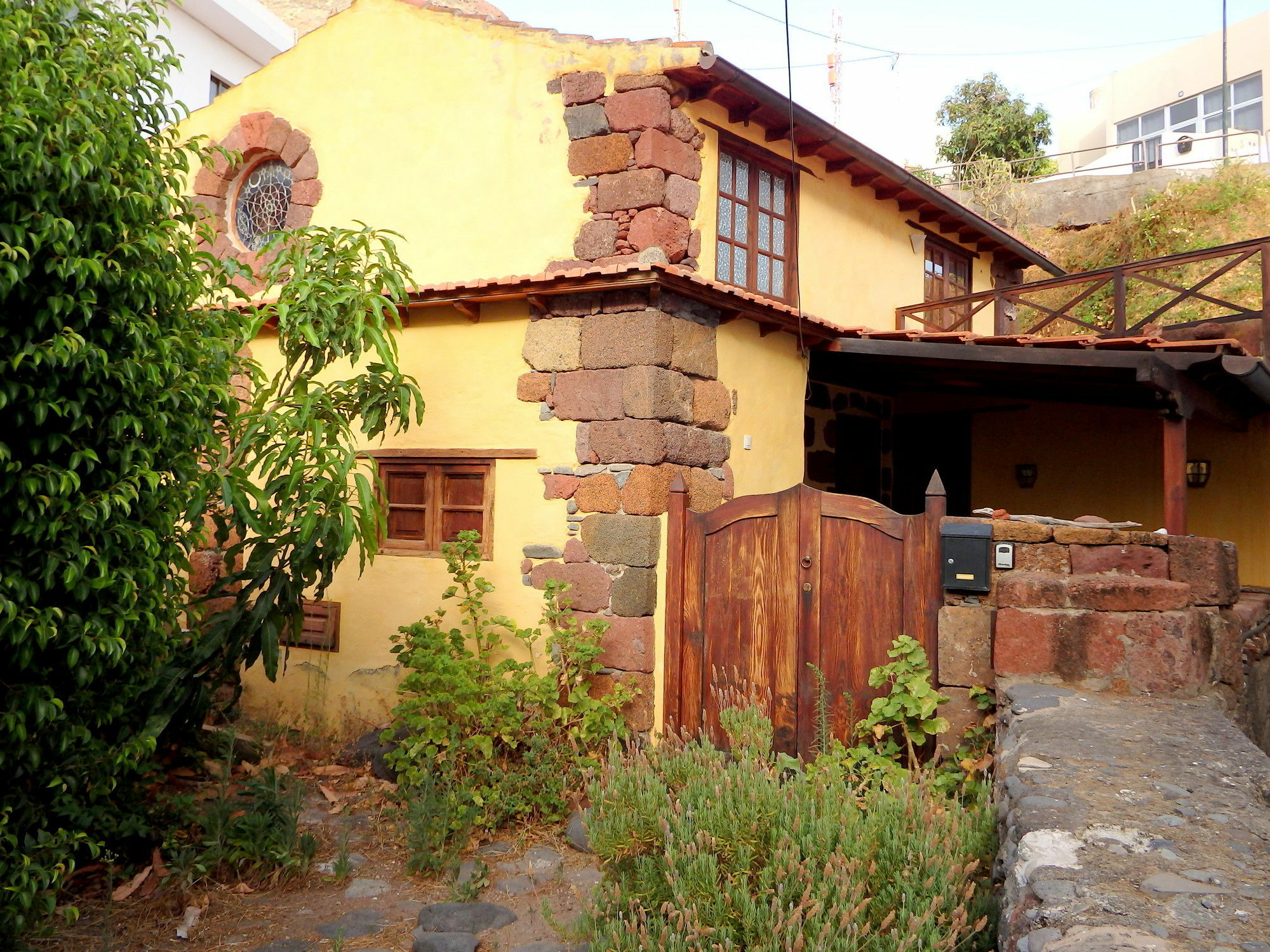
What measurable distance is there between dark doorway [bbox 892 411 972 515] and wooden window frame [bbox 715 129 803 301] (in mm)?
3747

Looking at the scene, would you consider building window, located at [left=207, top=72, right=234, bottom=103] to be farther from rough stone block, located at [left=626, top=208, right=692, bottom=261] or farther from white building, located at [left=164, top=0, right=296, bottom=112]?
rough stone block, located at [left=626, top=208, right=692, bottom=261]

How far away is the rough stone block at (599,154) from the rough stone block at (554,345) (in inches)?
42.3

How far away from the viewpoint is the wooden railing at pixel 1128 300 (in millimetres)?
7492

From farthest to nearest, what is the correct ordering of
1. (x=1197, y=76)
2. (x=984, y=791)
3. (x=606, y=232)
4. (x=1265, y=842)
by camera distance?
(x=1197, y=76), (x=606, y=232), (x=984, y=791), (x=1265, y=842)

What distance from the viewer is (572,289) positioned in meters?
6.11

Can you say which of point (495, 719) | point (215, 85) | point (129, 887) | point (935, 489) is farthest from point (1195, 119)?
point (129, 887)

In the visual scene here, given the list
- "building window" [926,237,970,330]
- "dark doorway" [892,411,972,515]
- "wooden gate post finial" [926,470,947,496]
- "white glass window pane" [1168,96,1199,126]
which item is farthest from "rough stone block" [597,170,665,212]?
"white glass window pane" [1168,96,1199,126]

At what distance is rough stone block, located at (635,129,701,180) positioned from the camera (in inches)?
249

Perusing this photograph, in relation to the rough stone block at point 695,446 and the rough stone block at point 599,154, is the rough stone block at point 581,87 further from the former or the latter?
the rough stone block at point 695,446

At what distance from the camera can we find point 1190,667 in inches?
174

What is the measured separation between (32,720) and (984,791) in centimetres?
352

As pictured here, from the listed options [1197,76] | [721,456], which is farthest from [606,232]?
[1197,76]

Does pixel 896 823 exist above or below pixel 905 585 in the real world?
below

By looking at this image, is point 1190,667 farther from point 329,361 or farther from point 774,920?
point 329,361
